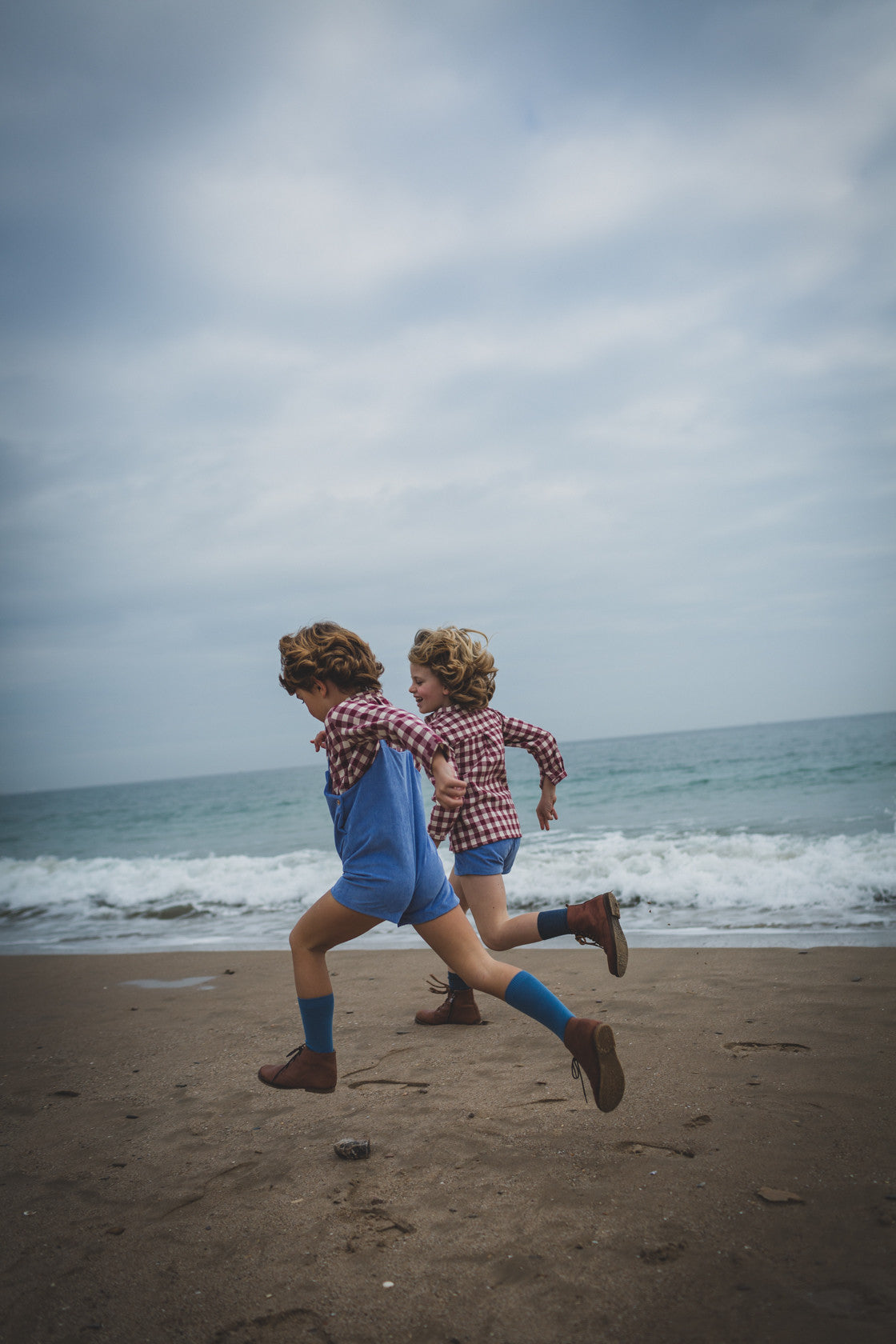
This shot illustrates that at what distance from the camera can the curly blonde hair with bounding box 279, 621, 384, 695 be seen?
2848mm

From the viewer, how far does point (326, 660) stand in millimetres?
2846

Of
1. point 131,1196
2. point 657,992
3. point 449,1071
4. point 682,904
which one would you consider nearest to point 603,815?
point 682,904

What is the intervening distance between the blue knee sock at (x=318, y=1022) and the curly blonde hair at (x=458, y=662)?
151 cm

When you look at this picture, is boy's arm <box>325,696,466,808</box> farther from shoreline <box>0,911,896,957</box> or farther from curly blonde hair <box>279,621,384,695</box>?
shoreline <box>0,911,896,957</box>

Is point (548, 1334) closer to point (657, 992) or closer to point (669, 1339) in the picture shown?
point (669, 1339)

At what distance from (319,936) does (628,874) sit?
227 inches

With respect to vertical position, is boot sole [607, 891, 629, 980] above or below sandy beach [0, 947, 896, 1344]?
above

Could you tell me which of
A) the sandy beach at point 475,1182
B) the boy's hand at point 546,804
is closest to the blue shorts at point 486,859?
the boy's hand at point 546,804

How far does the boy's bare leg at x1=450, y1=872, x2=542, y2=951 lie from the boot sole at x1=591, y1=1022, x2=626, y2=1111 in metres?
0.93

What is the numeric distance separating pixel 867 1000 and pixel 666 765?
85.1ft

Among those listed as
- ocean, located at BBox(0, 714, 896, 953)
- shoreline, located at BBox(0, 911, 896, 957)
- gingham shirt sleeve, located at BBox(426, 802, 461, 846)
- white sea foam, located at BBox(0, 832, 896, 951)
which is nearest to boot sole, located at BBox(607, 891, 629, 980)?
gingham shirt sleeve, located at BBox(426, 802, 461, 846)

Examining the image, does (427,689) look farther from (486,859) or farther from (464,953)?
(464,953)

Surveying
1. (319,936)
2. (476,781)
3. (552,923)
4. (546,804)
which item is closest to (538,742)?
(546,804)

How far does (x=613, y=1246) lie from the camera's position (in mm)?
1939
